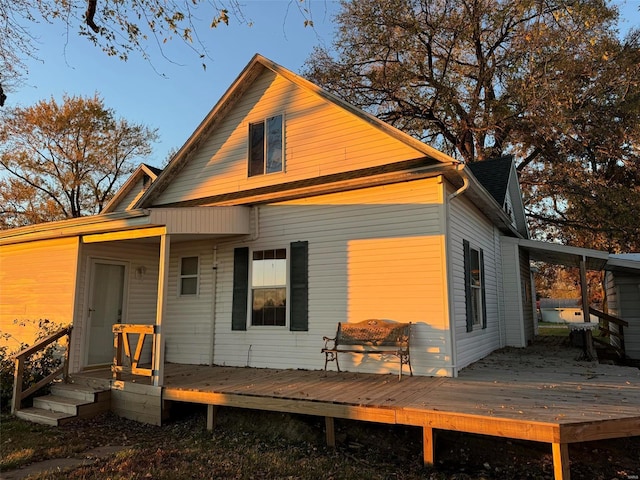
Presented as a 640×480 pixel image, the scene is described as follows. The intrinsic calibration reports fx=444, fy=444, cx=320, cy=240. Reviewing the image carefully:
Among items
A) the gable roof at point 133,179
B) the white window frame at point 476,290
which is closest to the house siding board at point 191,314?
the white window frame at point 476,290

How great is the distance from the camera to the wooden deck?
4137 mm

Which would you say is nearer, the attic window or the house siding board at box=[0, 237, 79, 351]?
the house siding board at box=[0, 237, 79, 351]

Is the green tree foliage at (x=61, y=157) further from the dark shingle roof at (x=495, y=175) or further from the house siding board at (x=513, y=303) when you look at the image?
the house siding board at (x=513, y=303)

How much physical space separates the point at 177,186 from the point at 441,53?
14.3m

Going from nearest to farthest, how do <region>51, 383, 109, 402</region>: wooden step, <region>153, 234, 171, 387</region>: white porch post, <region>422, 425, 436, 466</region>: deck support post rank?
1. <region>422, 425, 436, 466</region>: deck support post
2. <region>153, 234, 171, 387</region>: white porch post
3. <region>51, 383, 109, 402</region>: wooden step

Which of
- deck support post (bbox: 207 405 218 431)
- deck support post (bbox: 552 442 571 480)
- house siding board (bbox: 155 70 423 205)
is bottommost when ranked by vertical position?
deck support post (bbox: 207 405 218 431)

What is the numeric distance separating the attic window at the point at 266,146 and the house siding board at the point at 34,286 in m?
3.84

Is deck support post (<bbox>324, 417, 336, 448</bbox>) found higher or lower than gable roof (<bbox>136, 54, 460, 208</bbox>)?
lower

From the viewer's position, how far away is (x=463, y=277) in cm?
785

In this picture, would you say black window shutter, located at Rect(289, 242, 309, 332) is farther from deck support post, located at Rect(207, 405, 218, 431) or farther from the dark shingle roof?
the dark shingle roof

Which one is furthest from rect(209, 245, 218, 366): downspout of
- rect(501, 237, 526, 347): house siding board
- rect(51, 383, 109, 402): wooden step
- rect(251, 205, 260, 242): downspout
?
rect(501, 237, 526, 347): house siding board

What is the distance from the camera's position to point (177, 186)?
33.2 ft

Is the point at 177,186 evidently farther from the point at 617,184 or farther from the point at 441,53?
the point at 617,184

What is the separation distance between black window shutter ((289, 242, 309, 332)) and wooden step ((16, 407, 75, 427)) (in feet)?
12.2
